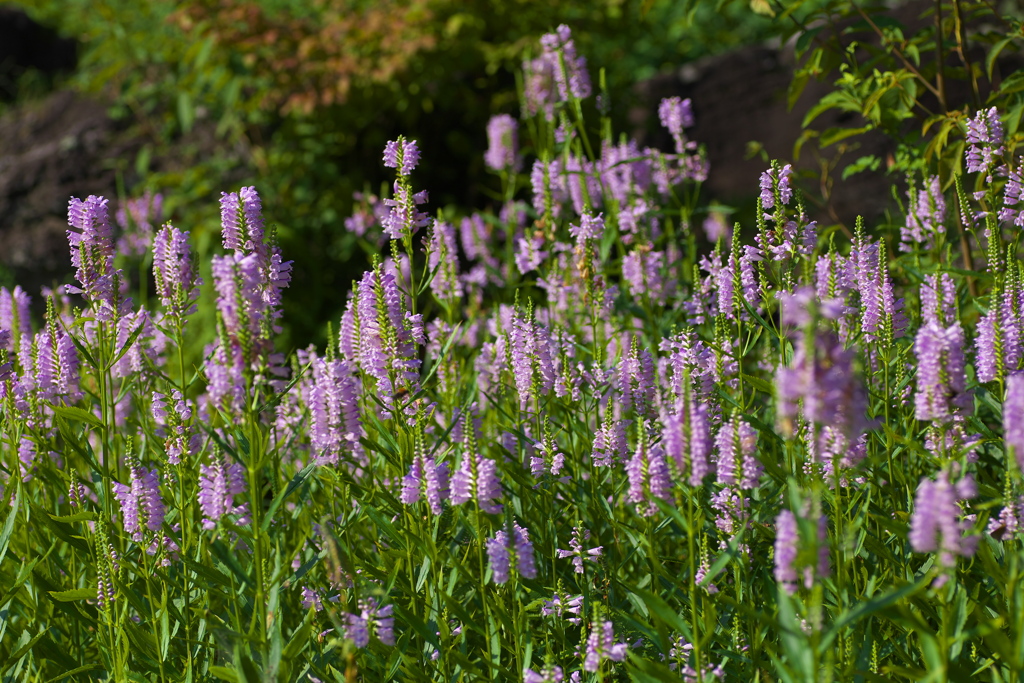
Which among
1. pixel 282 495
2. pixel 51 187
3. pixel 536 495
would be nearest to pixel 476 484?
pixel 282 495

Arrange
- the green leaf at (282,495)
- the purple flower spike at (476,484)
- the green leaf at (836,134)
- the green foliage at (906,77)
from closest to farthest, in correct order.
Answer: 1. the green leaf at (282,495)
2. the purple flower spike at (476,484)
3. the green foliage at (906,77)
4. the green leaf at (836,134)

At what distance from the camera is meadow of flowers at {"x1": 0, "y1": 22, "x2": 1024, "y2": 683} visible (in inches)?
68.1

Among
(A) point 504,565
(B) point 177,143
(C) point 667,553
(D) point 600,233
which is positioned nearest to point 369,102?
(B) point 177,143

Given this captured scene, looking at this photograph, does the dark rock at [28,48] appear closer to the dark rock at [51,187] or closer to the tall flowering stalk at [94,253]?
the dark rock at [51,187]

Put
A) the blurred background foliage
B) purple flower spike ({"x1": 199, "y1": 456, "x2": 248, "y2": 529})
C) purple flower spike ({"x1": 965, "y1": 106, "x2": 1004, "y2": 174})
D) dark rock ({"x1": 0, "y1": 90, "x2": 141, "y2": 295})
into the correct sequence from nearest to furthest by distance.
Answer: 1. purple flower spike ({"x1": 199, "y1": 456, "x2": 248, "y2": 529})
2. purple flower spike ({"x1": 965, "y1": 106, "x2": 1004, "y2": 174})
3. the blurred background foliage
4. dark rock ({"x1": 0, "y1": 90, "x2": 141, "y2": 295})

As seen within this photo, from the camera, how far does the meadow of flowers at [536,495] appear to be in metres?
1.73

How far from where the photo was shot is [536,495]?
2641 mm

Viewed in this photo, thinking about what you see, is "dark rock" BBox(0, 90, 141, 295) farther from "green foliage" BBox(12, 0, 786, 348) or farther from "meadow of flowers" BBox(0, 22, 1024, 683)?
"meadow of flowers" BBox(0, 22, 1024, 683)

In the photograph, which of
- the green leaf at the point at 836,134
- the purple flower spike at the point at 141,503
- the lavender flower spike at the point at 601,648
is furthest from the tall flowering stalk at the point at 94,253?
the green leaf at the point at 836,134

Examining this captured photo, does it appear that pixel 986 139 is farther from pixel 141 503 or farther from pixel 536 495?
pixel 141 503

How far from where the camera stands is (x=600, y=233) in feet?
10.4

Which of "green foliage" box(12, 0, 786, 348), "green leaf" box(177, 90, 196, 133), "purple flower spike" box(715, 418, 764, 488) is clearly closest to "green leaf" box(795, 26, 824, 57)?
"purple flower spike" box(715, 418, 764, 488)

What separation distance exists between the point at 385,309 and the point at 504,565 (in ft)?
2.01

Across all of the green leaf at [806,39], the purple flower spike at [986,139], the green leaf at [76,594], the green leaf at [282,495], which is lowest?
the green leaf at [76,594]
